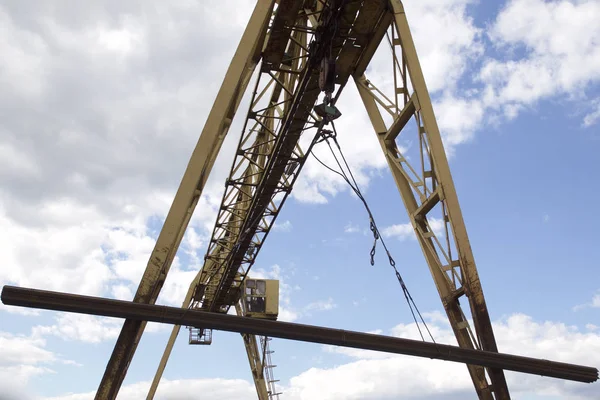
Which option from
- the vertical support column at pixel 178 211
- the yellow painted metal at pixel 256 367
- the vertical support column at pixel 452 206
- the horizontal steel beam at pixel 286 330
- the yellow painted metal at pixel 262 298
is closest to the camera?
the horizontal steel beam at pixel 286 330

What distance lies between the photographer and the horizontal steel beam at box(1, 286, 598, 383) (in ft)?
20.5

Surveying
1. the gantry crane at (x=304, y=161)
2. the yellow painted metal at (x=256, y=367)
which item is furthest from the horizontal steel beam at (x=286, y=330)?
the yellow painted metal at (x=256, y=367)

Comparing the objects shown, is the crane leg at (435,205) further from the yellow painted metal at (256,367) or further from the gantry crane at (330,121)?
the yellow painted metal at (256,367)

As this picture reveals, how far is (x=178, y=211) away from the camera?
738 centimetres

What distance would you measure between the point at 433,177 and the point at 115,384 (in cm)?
552

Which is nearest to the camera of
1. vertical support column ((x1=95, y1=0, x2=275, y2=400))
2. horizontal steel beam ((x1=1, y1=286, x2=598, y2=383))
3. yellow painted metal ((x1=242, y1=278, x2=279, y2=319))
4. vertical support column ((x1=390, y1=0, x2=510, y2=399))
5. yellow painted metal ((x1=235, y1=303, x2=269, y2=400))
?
horizontal steel beam ((x1=1, y1=286, x2=598, y2=383))

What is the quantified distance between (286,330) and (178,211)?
2186 millimetres

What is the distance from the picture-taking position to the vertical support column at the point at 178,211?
7.01 m

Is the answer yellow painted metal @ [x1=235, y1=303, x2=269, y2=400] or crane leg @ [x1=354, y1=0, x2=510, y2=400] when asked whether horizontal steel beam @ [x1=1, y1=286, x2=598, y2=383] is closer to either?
crane leg @ [x1=354, y1=0, x2=510, y2=400]

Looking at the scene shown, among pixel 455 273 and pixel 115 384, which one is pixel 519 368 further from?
pixel 115 384

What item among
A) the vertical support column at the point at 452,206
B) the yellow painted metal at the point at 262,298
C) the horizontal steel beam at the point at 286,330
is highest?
the yellow painted metal at the point at 262,298

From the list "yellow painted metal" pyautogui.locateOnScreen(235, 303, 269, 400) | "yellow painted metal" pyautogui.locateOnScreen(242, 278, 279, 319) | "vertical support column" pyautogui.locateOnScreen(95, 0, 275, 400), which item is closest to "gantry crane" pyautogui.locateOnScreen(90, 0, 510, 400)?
"vertical support column" pyautogui.locateOnScreen(95, 0, 275, 400)

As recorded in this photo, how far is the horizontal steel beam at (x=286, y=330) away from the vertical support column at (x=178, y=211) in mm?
527

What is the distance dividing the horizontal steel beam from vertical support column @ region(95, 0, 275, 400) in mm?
527
